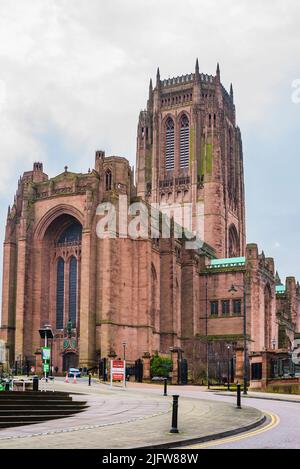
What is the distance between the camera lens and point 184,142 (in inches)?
4114

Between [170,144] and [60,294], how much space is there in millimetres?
38953

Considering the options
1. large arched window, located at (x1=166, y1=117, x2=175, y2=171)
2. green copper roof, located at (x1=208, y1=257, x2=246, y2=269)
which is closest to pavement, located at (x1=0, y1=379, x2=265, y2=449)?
green copper roof, located at (x1=208, y1=257, x2=246, y2=269)

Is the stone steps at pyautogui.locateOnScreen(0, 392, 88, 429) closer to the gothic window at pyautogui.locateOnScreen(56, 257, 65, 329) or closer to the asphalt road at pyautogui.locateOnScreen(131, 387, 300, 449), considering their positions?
the asphalt road at pyautogui.locateOnScreen(131, 387, 300, 449)

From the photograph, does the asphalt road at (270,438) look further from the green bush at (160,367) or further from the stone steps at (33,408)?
the green bush at (160,367)

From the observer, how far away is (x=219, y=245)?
98.1 metres

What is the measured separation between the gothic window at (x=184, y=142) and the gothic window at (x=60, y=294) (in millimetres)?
34351

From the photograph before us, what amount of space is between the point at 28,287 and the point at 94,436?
58555mm

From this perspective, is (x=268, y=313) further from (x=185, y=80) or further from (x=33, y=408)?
(x=33, y=408)

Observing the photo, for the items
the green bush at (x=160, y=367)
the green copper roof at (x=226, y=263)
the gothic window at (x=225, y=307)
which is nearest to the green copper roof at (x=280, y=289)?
the green copper roof at (x=226, y=263)

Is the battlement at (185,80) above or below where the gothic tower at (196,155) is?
above

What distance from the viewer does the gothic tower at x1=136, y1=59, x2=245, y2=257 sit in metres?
100

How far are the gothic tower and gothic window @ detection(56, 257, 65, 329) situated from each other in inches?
1114

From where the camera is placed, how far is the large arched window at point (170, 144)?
105m
